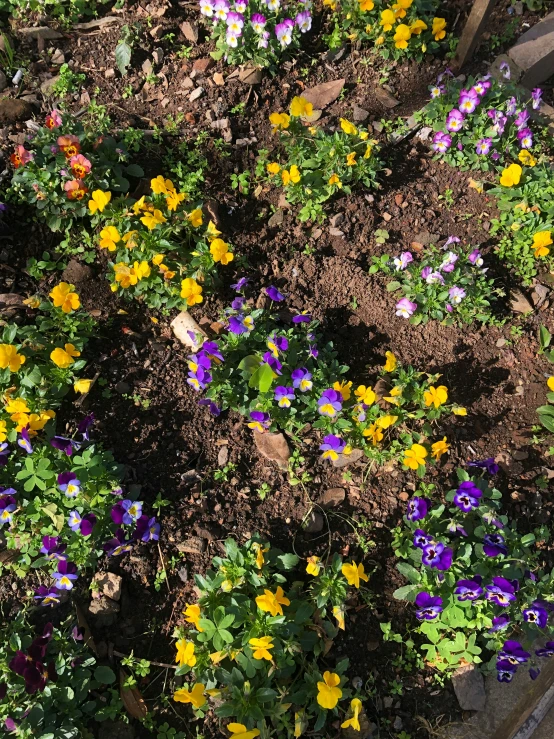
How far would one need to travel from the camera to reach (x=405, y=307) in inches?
120

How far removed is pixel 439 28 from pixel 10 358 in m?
3.13

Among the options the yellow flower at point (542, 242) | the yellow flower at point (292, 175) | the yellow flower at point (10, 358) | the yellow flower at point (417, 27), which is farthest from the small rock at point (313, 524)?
A: the yellow flower at point (417, 27)

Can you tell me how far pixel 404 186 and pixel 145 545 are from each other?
2.45 metres

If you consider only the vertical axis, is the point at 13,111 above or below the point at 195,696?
above

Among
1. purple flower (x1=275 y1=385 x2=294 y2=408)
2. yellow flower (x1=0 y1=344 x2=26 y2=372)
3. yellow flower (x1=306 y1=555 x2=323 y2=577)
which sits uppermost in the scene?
yellow flower (x1=0 y1=344 x2=26 y2=372)

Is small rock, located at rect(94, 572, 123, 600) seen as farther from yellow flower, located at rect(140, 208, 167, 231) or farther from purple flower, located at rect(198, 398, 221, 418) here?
yellow flower, located at rect(140, 208, 167, 231)

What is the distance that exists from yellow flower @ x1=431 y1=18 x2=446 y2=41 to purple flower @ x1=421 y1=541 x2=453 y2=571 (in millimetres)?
3024

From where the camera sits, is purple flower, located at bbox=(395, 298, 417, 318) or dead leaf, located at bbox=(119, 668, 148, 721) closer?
dead leaf, located at bbox=(119, 668, 148, 721)

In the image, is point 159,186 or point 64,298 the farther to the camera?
Result: point 159,186

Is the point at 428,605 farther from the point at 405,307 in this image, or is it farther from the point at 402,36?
the point at 402,36

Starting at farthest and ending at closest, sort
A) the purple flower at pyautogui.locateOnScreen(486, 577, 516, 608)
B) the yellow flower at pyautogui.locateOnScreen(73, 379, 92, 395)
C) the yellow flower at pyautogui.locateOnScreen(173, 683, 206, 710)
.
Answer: the yellow flower at pyautogui.locateOnScreen(73, 379, 92, 395) < the purple flower at pyautogui.locateOnScreen(486, 577, 516, 608) < the yellow flower at pyautogui.locateOnScreen(173, 683, 206, 710)

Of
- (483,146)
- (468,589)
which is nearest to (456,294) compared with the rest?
(483,146)

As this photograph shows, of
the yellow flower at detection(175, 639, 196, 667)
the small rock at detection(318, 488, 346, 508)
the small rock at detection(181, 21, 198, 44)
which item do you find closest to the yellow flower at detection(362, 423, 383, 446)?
the small rock at detection(318, 488, 346, 508)

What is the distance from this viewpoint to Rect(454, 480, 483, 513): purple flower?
7.99 feet
